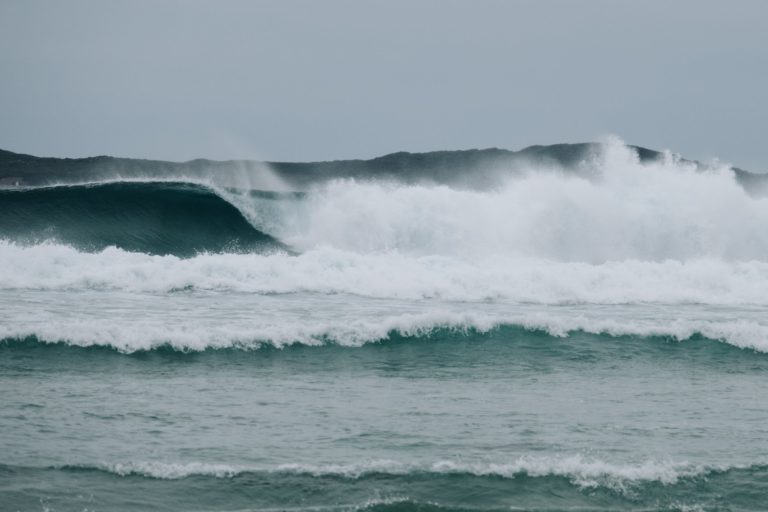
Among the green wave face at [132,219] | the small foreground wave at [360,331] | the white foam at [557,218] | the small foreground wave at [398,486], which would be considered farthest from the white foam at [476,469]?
the white foam at [557,218]

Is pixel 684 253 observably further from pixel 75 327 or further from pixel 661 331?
pixel 75 327

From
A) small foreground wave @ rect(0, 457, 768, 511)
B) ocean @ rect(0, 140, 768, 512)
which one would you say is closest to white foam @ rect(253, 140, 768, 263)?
ocean @ rect(0, 140, 768, 512)

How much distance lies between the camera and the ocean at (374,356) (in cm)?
661

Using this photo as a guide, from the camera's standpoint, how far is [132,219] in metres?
22.5

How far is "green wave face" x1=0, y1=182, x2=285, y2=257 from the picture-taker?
20828mm

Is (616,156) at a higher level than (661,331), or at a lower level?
higher

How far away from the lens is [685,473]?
6902 millimetres

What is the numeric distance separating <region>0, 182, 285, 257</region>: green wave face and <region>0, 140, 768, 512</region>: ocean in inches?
3.0

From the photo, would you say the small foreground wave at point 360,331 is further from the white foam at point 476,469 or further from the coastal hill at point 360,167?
the coastal hill at point 360,167

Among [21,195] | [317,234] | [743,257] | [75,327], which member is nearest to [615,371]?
[75,327]

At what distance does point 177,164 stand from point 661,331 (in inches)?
989

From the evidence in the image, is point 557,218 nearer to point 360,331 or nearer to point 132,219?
point 132,219

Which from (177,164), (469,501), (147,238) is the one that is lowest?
(469,501)

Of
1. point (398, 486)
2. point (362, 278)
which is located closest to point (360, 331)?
point (362, 278)
